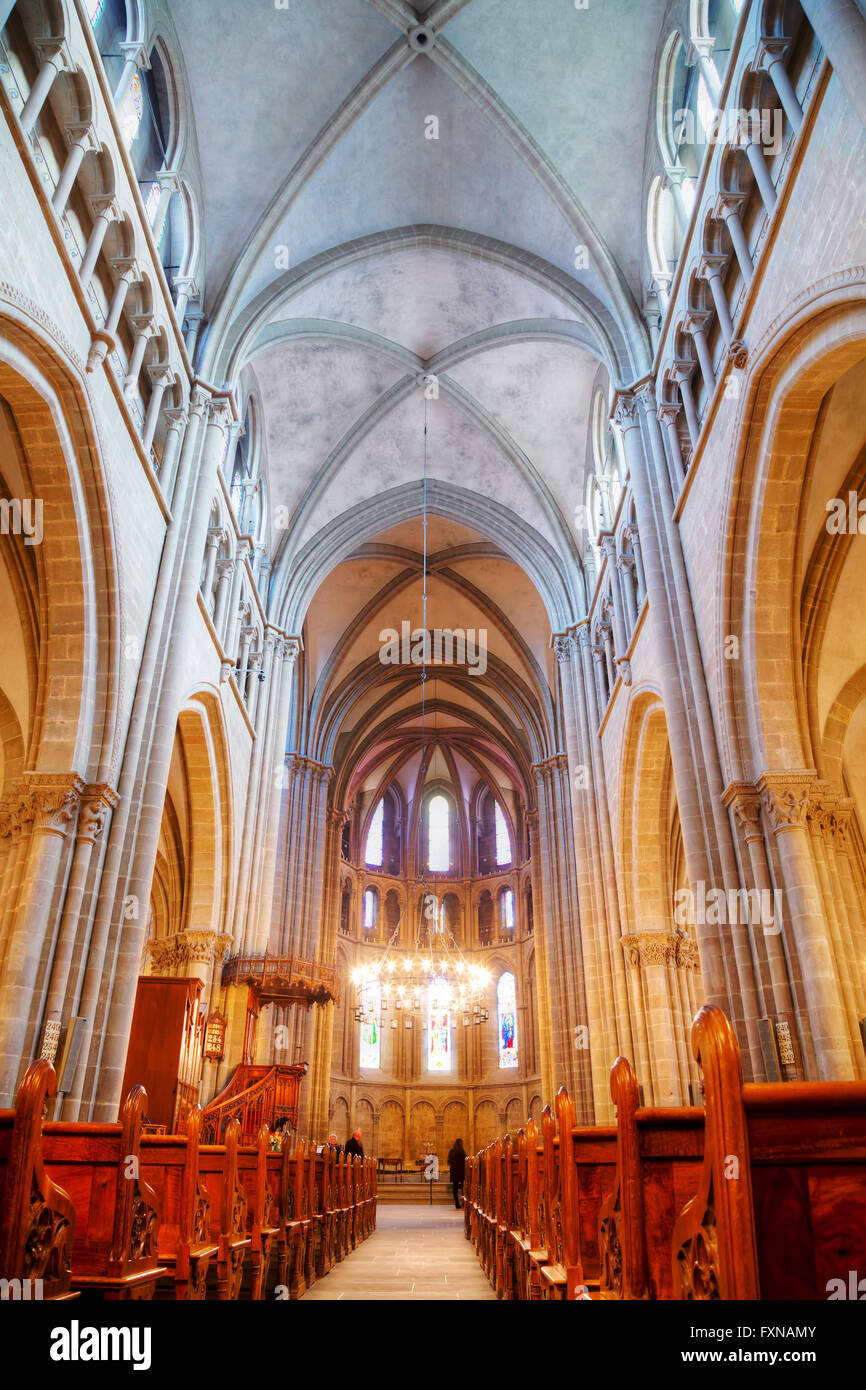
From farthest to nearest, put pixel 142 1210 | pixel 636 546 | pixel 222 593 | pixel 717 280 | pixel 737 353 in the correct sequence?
pixel 222 593
pixel 636 546
pixel 717 280
pixel 737 353
pixel 142 1210

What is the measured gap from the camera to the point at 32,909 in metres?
9.18

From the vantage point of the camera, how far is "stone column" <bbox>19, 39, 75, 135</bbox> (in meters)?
8.48

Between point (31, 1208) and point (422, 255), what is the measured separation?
58.8 ft

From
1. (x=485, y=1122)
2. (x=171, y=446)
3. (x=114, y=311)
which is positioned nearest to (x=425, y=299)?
A: (x=171, y=446)

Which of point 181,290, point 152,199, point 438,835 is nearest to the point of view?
point 152,199

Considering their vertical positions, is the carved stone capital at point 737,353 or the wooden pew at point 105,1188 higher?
the carved stone capital at point 737,353

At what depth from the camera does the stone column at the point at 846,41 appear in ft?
22.5

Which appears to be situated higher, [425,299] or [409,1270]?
[425,299]

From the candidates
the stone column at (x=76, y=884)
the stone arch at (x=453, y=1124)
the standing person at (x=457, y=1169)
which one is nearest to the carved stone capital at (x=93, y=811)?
the stone column at (x=76, y=884)

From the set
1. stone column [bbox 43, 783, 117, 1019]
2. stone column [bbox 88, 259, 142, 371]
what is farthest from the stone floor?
stone column [bbox 88, 259, 142, 371]

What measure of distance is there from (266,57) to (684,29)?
617 centimetres

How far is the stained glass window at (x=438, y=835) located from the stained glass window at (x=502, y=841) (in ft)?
7.00

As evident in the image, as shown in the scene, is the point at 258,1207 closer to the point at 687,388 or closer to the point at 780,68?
the point at 687,388

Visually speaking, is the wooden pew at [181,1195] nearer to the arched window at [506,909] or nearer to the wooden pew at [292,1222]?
the wooden pew at [292,1222]
